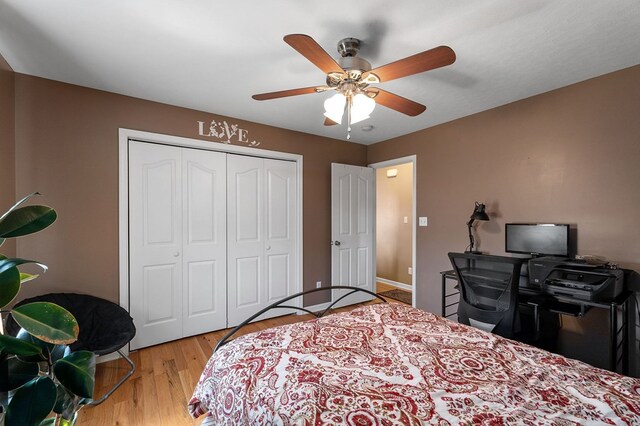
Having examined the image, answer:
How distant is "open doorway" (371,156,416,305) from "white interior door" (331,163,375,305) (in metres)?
0.75

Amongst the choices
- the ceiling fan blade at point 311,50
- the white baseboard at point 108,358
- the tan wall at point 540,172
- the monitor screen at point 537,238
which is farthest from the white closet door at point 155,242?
the monitor screen at point 537,238

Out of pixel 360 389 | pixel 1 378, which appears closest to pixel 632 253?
pixel 360 389

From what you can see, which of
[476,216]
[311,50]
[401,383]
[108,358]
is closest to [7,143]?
[108,358]

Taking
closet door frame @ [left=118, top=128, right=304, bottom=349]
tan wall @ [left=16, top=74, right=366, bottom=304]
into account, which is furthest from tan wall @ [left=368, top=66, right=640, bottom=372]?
tan wall @ [left=16, top=74, right=366, bottom=304]

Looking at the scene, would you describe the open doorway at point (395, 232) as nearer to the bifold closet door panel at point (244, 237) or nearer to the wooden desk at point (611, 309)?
the bifold closet door panel at point (244, 237)

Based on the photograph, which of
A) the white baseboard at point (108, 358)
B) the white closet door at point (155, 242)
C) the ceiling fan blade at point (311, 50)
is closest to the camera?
the ceiling fan blade at point (311, 50)

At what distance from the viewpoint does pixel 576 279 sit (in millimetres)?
2029

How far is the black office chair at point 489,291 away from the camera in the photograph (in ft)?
6.55

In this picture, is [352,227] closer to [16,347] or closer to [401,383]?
[401,383]

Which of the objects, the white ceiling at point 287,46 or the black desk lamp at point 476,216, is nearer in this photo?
the white ceiling at point 287,46

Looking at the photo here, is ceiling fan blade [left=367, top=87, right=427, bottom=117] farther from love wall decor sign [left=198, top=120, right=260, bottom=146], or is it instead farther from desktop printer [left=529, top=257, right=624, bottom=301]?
love wall decor sign [left=198, top=120, right=260, bottom=146]

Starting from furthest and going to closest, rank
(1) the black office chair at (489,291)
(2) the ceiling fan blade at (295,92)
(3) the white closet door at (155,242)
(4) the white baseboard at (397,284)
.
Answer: (4) the white baseboard at (397,284) < (3) the white closet door at (155,242) < (1) the black office chair at (489,291) < (2) the ceiling fan blade at (295,92)

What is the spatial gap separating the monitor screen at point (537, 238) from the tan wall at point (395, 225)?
2.23 m

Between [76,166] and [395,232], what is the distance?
4516 mm
